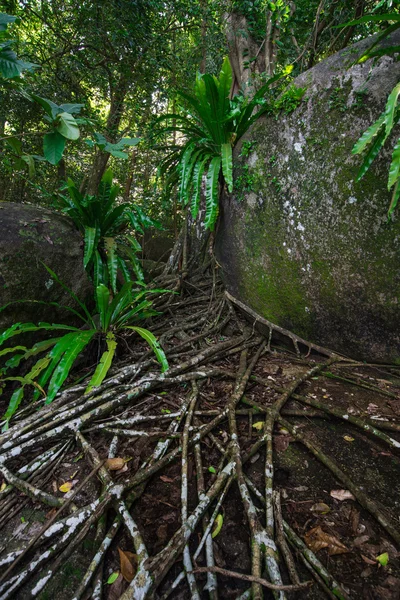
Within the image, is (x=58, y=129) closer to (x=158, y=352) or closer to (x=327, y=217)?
(x=158, y=352)

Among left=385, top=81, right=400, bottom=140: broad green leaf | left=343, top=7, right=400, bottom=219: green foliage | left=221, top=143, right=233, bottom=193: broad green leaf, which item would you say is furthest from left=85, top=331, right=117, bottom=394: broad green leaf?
left=385, top=81, right=400, bottom=140: broad green leaf

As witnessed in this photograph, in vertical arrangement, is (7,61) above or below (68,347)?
above

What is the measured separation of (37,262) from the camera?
83.6 inches

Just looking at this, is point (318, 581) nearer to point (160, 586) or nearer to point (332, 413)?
point (160, 586)

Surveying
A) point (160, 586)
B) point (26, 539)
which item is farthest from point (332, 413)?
point (26, 539)

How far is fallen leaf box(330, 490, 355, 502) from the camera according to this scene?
1091 millimetres

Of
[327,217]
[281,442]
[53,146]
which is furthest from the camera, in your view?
[327,217]

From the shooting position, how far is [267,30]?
9.68 feet

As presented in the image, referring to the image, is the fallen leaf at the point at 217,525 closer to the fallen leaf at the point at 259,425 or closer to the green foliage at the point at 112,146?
the fallen leaf at the point at 259,425

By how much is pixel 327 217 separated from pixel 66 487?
6.86 ft

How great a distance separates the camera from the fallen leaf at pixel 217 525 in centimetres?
99

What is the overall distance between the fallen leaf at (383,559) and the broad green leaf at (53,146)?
184 centimetres

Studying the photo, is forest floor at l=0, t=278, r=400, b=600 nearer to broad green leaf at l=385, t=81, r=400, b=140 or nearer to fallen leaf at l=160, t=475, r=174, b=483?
fallen leaf at l=160, t=475, r=174, b=483

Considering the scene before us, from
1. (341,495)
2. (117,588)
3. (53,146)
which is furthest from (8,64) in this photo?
Result: (341,495)
